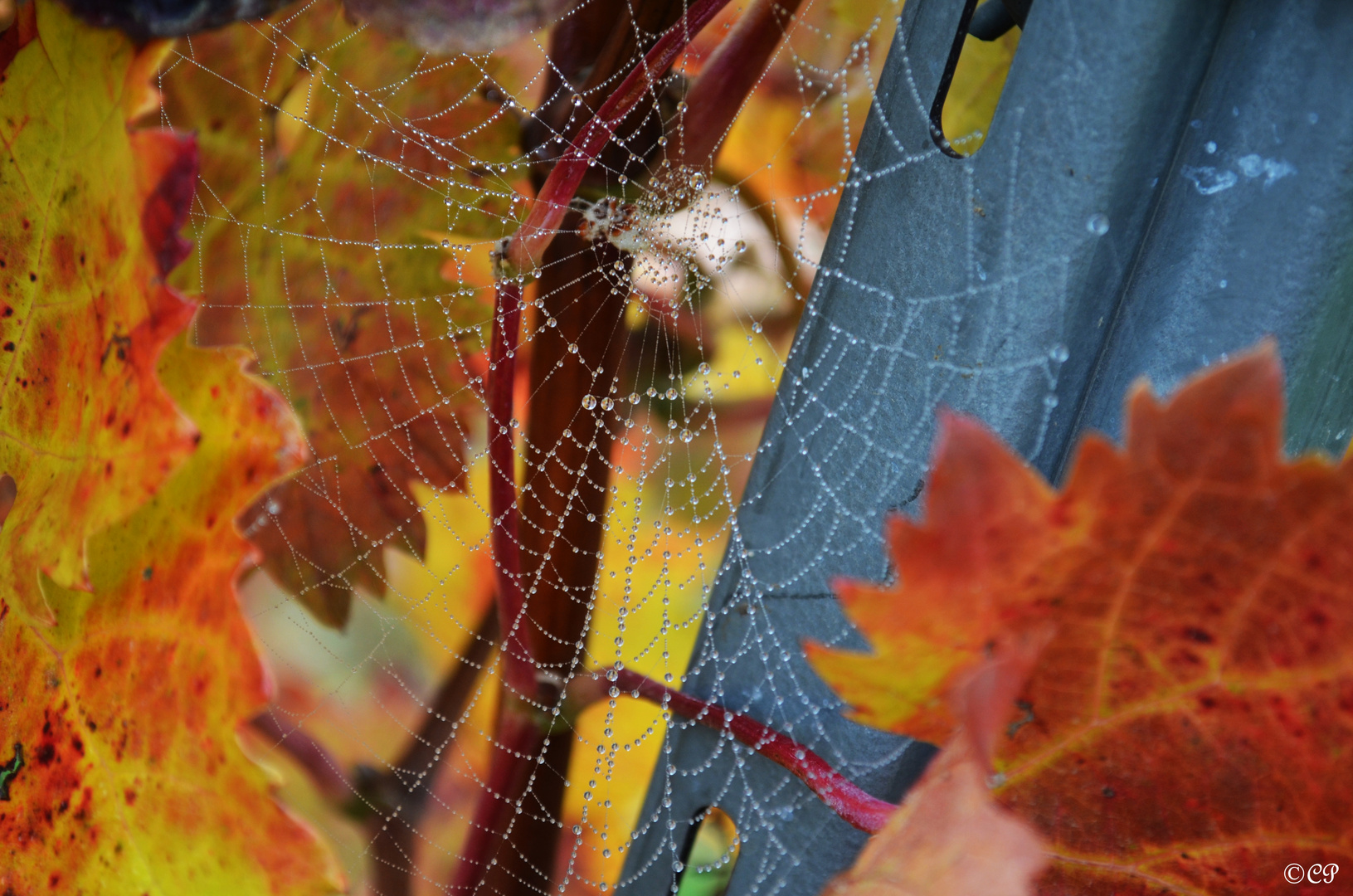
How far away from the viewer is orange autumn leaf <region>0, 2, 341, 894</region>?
11.0 inches

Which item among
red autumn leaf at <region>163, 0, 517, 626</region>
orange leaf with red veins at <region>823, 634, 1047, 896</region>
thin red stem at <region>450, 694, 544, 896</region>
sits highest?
red autumn leaf at <region>163, 0, 517, 626</region>

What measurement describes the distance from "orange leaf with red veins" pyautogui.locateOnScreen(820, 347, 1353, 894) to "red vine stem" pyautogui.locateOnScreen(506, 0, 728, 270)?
16 cm

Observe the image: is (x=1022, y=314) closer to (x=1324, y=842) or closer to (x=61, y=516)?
(x=1324, y=842)

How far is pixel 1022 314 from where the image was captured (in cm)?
25

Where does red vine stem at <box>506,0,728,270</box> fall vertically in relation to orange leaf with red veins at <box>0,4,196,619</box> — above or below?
above

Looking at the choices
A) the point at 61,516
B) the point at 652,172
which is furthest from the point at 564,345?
the point at 61,516

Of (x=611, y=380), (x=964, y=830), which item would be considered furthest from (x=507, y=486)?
(x=964, y=830)

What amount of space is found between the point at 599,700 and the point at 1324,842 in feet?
0.68

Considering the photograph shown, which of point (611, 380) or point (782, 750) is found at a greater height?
point (611, 380)

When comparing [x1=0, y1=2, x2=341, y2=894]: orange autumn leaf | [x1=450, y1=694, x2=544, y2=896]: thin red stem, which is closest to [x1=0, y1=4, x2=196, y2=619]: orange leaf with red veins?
[x1=0, y1=2, x2=341, y2=894]: orange autumn leaf

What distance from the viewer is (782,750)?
28 cm

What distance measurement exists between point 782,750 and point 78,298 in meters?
0.27

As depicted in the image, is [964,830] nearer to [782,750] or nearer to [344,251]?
[782,750]

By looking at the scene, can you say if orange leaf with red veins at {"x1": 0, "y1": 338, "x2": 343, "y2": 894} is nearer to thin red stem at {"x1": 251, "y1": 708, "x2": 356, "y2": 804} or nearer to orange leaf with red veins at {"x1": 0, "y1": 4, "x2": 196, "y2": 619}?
orange leaf with red veins at {"x1": 0, "y1": 4, "x2": 196, "y2": 619}
